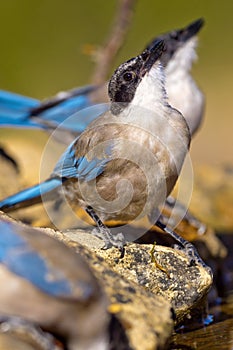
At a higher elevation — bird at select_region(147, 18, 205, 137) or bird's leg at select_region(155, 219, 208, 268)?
bird at select_region(147, 18, 205, 137)

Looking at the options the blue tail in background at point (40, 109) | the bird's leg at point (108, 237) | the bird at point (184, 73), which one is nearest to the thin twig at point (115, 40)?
the blue tail in background at point (40, 109)

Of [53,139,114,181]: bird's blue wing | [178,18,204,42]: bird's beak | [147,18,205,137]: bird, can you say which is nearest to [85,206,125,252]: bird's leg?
[53,139,114,181]: bird's blue wing

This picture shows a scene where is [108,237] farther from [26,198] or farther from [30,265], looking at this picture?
[30,265]

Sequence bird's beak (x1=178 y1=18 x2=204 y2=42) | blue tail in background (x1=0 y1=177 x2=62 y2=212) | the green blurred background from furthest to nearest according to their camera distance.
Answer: the green blurred background
bird's beak (x1=178 y1=18 x2=204 y2=42)
blue tail in background (x1=0 y1=177 x2=62 y2=212)

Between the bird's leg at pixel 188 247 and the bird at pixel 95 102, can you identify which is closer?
the bird's leg at pixel 188 247

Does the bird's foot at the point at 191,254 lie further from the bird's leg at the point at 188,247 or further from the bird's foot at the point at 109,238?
the bird's foot at the point at 109,238

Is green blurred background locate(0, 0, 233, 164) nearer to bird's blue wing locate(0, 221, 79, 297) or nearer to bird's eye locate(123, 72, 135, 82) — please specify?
bird's eye locate(123, 72, 135, 82)

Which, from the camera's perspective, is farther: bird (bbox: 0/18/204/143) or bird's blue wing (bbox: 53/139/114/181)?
bird (bbox: 0/18/204/143)

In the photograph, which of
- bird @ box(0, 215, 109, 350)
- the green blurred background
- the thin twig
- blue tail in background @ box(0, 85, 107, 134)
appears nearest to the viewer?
bird @ box(0, 215, 109, 350)
